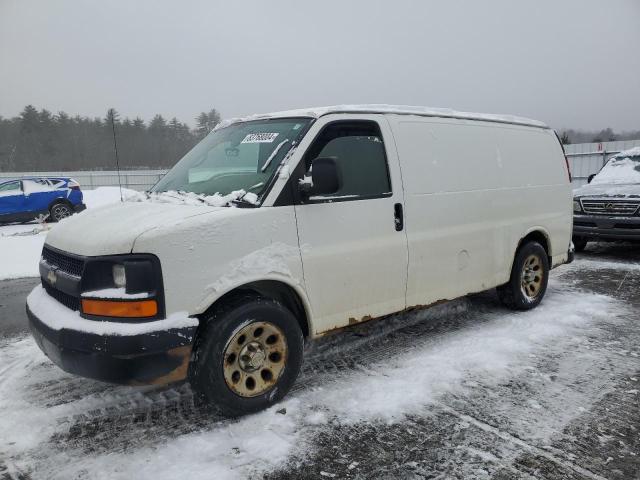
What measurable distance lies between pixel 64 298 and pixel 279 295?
143 centimetres

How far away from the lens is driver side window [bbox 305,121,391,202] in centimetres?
365

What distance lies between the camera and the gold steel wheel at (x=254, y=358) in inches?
125

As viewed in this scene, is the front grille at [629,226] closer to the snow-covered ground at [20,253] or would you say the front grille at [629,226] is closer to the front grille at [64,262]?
the snow-covered ground at [20,253]

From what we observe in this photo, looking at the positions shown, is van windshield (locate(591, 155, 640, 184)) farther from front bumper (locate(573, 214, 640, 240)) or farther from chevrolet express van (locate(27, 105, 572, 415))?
chevrolet express van (locate(27, 105, 572, 415))

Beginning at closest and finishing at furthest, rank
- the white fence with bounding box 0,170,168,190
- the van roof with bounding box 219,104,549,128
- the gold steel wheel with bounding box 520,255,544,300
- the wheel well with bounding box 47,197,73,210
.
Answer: the van roof with bounding box 219,104,549,128 < the gold steel wheel with bounding box 520,255,544,300 < the wheel well with bounding box 47,197,73,210 < the white fence with bounding box 0,170,168,190

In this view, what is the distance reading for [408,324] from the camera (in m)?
5.16

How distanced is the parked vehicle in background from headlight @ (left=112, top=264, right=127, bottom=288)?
329 inches

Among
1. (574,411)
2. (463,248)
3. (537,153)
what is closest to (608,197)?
(537,153)

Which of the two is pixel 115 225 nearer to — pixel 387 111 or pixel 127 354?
pixel 127 354

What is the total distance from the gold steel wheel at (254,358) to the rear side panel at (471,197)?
4.49 feet

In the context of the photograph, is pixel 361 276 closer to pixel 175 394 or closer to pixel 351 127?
pixel 351 127

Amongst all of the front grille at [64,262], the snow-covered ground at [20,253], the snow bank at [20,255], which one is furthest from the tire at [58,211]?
the front grille at [64,262]

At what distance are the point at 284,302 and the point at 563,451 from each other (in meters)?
2.01

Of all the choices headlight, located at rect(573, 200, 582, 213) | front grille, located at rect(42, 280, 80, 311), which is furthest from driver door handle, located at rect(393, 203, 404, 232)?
headlight, located at rect(573, 200, 582, 213)
